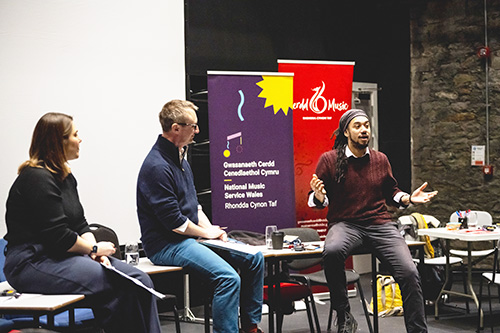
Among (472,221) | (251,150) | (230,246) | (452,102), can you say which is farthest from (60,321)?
(452,102)

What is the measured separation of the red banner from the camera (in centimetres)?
582

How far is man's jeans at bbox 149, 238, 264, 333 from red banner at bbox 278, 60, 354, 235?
2.18 m

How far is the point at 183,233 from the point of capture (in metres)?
3.56

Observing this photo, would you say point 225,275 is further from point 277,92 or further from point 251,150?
point 277,92

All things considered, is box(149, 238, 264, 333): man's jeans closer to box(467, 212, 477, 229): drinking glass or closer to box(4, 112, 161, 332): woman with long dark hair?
box(4, 112, 161, 332): woman with long dark hair

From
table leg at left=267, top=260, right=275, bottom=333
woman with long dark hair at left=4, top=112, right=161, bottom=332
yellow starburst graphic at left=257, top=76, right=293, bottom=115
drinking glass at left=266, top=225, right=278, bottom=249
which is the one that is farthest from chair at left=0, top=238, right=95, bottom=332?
yellow starburst graphic at left=257, top=76, right=293, bottom=115

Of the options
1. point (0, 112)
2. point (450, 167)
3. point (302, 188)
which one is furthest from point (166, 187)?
point (450, 167)

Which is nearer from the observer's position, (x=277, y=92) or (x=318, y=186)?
(x=318, y=186)

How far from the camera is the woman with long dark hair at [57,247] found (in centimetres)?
281

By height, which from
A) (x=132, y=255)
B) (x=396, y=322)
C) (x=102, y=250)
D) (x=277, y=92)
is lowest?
(x=396, y=322)

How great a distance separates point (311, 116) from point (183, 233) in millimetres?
2667

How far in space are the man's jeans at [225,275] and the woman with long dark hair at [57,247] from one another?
1.54 feet

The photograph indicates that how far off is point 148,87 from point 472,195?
412cm

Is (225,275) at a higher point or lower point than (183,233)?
lower
